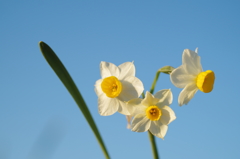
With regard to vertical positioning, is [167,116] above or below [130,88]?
below

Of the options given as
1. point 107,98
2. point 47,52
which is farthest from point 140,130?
point 47,52

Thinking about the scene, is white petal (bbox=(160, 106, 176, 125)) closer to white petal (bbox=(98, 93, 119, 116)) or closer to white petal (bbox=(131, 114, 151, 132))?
white petal (bbox=(131, 114, 151, 132))

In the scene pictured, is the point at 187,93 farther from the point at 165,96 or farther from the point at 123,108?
the point at 123,108

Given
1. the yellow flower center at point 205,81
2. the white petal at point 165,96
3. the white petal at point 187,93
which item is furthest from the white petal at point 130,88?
the yellow flower center at point 205,81

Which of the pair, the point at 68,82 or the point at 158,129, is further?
the point at 68,82

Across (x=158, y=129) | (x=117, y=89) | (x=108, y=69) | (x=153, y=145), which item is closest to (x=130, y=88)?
(x=117, y=89)

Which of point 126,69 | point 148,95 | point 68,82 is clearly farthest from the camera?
point 68,82

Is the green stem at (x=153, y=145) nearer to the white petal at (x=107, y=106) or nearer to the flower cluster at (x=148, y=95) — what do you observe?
the flower cluster at (x=148, y=95)
